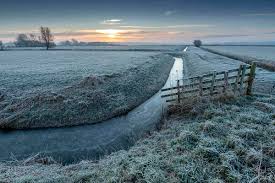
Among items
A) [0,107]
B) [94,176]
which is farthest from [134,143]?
[0,107]

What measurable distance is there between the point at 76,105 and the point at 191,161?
11726mm

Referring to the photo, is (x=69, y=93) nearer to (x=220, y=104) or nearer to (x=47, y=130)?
(x=47, y=130)

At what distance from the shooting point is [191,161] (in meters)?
8.92

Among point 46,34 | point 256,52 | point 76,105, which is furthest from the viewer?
point 46,34

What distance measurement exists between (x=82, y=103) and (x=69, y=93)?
8.67 ft

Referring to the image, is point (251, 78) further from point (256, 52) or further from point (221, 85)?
point (256, 52)

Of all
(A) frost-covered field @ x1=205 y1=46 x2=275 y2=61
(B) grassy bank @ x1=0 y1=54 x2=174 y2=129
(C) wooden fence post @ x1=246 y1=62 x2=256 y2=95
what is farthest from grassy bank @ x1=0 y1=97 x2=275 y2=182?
(A) frost-covered field @ x1=205 y1=46 x2=275 y2=61

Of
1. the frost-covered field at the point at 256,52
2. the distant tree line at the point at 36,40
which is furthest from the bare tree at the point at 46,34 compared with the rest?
the frost-covered field at the point at 256,52

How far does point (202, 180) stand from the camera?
25.8 ft

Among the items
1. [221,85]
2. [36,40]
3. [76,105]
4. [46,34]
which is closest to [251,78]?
[221,85]

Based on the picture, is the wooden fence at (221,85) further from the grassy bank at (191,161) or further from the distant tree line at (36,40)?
the distant tree line at (36,40)

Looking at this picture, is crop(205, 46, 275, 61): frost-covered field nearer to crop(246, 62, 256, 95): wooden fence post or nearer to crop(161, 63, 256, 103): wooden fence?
crop(246, 62, 256, 95): wooden fence post

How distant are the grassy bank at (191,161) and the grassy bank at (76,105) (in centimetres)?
564

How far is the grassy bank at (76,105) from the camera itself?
54.2 ft
